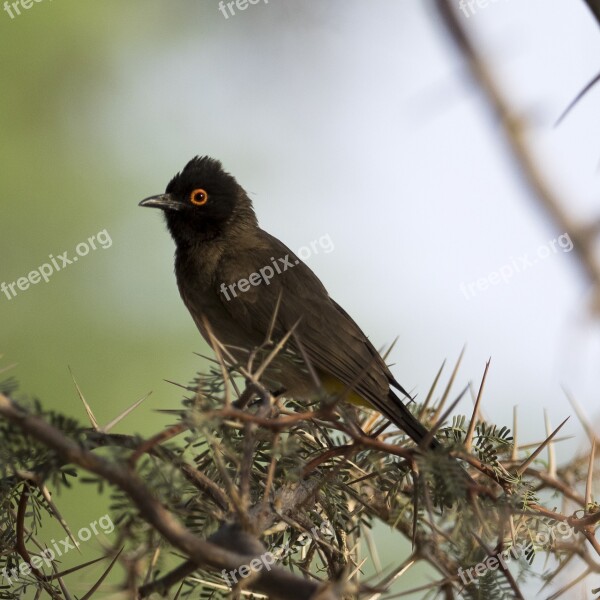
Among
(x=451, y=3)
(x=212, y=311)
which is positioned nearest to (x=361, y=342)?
(x=212, y=311)

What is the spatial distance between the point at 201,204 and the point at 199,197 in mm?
54

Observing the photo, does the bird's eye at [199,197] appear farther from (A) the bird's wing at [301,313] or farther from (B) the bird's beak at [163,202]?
(A) the bird's wing at [301,313]

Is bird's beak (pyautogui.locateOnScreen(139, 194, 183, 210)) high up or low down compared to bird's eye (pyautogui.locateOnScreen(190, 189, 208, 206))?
up

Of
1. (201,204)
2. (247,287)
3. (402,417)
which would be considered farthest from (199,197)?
(402,417)

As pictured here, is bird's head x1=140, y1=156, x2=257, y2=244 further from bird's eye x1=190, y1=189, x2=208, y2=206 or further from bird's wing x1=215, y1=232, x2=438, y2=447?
bird's wing x1=215, y1=232, x2=438, y2=447

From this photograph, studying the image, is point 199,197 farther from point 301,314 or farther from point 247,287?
point 301,314

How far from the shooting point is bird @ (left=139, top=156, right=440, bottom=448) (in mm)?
4500

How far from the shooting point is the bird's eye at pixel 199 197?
5695mm

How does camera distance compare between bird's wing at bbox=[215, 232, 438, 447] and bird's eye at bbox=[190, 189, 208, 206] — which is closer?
bird's wing at bbox=[215, 232, 438, 447]

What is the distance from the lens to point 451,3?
7.36 ft

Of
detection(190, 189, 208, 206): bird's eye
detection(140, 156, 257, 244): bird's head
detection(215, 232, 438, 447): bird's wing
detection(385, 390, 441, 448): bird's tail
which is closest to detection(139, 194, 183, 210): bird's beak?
detection(140, 156, 257, 244): bird's head

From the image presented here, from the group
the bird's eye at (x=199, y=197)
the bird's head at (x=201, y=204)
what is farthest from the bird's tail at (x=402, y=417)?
the bird's eye at (x=199, y=197)

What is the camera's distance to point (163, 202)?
559cm

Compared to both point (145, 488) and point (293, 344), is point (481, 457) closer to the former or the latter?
point (145, 488)
